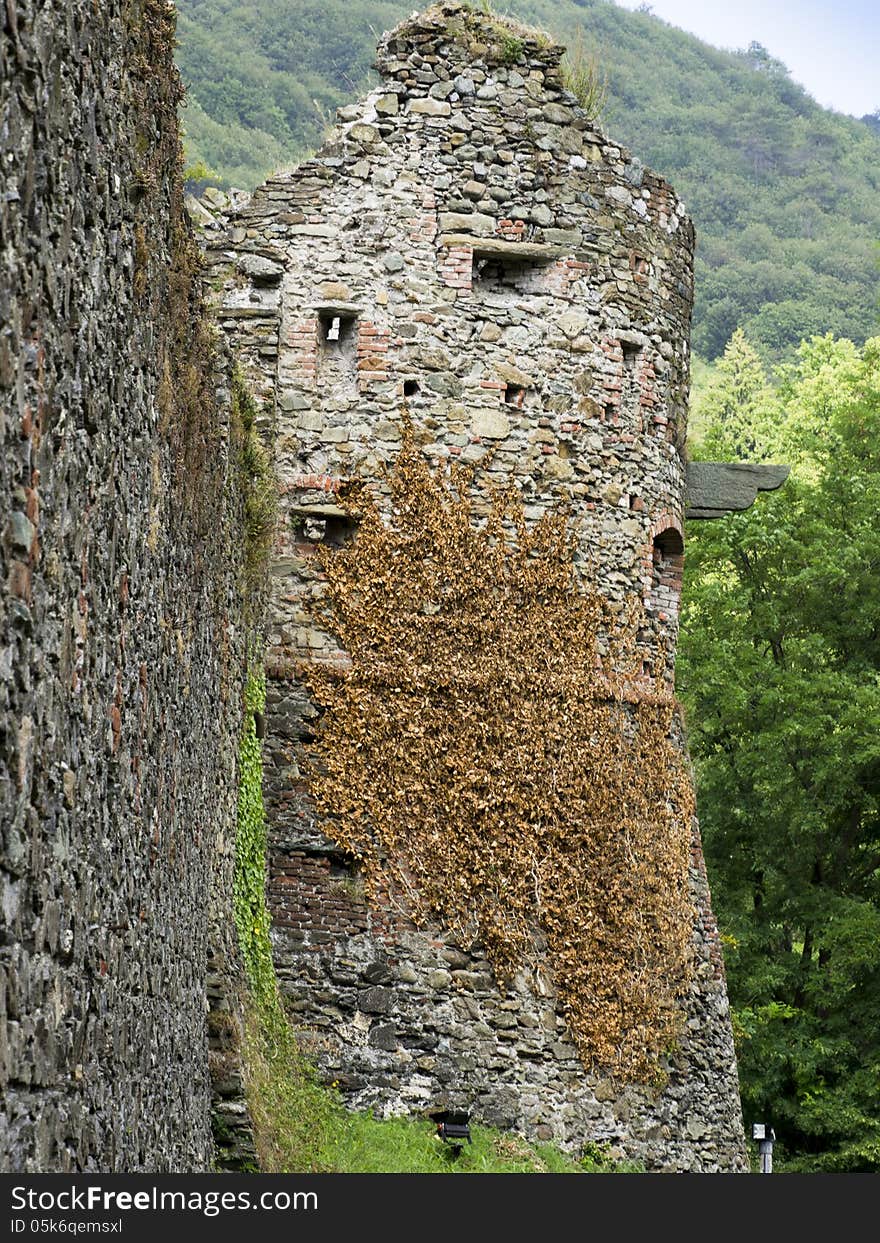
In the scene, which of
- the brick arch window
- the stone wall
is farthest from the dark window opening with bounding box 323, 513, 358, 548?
the stone wall

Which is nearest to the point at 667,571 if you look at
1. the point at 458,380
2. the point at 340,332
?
the point at 458,380

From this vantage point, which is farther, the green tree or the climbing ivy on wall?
the green tree

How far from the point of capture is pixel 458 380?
11969mm

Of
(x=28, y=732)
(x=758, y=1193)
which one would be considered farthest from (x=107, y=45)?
(x=758, y=1193)

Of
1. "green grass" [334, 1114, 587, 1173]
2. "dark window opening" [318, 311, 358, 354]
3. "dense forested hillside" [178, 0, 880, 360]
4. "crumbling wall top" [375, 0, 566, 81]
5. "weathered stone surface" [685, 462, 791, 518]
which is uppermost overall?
"dense forested hillside" [178, 0, 880, 360]

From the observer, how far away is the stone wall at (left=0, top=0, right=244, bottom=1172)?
4039 mm

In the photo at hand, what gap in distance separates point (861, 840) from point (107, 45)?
17639 mm

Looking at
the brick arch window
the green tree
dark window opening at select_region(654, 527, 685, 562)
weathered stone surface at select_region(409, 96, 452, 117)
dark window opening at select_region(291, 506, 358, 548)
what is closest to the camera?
dark window opening at select_region(291, 506, 358, 548)

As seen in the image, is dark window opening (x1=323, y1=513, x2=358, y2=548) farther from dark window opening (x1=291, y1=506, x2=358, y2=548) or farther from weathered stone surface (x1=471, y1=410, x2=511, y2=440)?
weathered stone surface (x1=471, y1=410, x2=511, y2=440)

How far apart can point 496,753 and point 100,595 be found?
21.7 ft

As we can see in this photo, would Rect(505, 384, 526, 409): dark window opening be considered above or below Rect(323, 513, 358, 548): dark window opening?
above

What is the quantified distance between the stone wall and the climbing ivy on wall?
3.46 metres

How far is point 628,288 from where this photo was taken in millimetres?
12641

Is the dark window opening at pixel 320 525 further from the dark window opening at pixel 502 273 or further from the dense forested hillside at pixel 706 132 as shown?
the dense forested hillside at pixel 706 132
